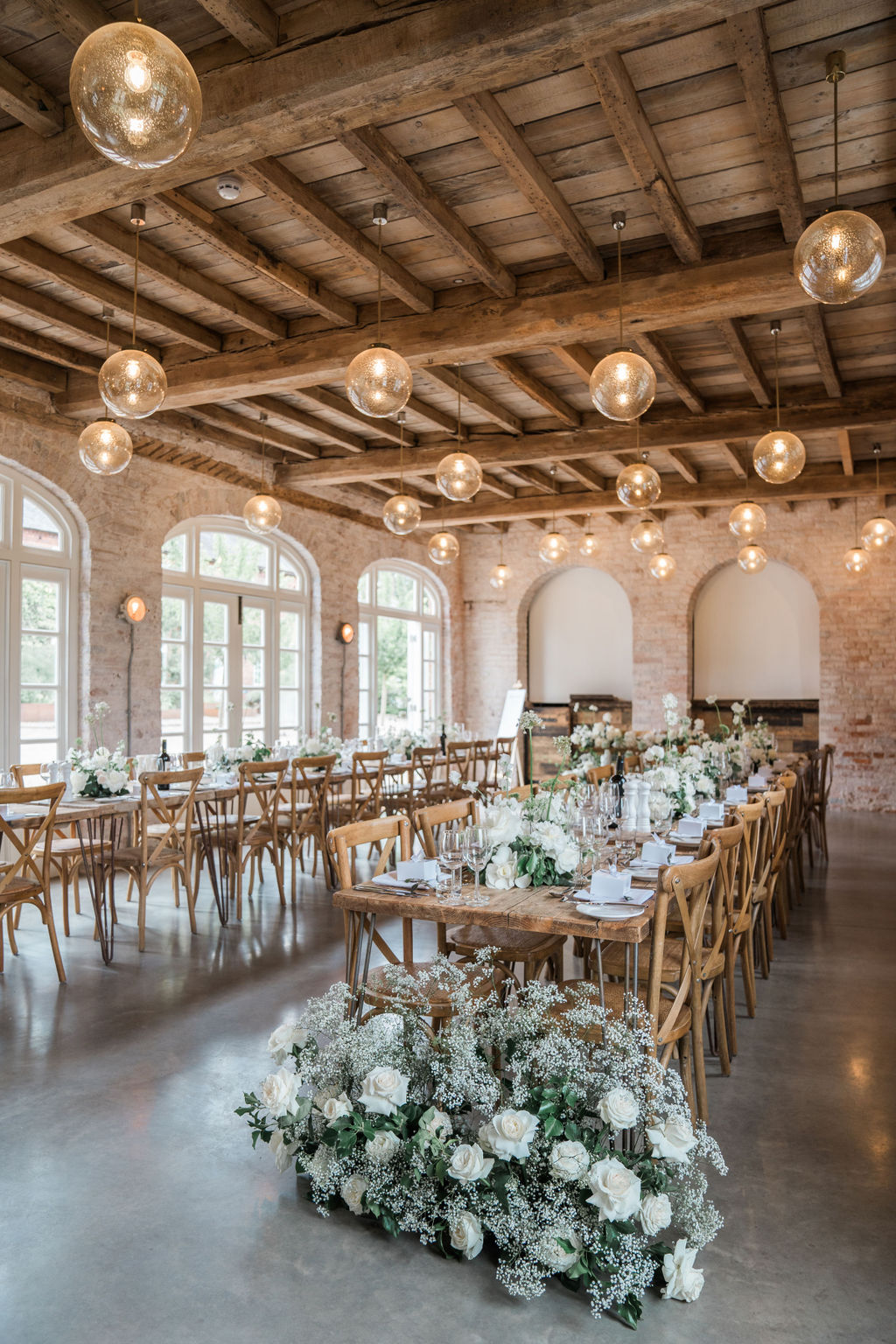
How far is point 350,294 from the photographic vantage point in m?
6.16

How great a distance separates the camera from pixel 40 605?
312 inches

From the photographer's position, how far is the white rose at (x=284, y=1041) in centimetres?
290

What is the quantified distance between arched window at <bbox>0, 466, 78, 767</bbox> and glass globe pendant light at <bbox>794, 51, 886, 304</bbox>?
6521mm

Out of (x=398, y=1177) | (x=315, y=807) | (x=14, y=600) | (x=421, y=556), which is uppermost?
(x=421, y=556)

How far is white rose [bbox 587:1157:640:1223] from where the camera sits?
2.31 meters

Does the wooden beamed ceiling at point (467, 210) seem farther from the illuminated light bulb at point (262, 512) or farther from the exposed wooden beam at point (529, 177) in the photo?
the illuminated light bulb at point (262, 512)

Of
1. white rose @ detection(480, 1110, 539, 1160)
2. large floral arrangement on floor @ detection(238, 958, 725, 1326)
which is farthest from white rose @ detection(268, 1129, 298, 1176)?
white rose @ detection(480, 1110, 539, 1160)

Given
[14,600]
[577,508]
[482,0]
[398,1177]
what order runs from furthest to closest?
[577,508] → [14,600] → [482,0] → [398,1177]

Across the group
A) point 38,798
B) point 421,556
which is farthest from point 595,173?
point 421,556

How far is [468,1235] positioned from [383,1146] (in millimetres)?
318

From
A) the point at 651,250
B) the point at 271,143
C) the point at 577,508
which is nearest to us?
the point at 271,143

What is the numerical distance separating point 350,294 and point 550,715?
28.6ft

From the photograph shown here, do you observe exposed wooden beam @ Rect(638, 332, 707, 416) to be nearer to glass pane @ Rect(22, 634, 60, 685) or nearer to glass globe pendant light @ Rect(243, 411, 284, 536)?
glass globe pendant light @ Rect(243, 411, 284, 536)

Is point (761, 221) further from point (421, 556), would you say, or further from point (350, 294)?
point (421, 556)
